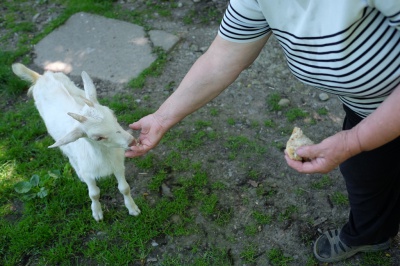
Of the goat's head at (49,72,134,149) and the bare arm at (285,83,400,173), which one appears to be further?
the goat's head at (49,72,134,149)

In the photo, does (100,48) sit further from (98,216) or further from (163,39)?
(98,216)

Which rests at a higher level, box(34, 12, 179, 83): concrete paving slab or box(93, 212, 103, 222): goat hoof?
box(34, 12, 179, 83): concrete paving slab

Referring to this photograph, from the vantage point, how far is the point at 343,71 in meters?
1.56

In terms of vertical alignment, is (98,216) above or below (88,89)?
below

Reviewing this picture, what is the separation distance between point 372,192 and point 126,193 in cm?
171

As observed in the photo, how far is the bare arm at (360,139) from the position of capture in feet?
4.75

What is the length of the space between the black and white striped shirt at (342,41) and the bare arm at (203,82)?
0.29 metres

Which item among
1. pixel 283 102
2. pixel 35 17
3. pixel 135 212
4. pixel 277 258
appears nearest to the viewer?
pixel 277 258

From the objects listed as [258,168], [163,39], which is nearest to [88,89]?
[258,168]

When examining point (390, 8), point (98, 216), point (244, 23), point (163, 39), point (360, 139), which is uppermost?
point (390, 8)

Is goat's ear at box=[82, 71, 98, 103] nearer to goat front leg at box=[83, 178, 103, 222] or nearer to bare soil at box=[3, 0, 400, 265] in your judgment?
goat front leg at box=[83, 178, 103, 222]

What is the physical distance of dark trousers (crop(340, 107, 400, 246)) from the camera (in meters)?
2.02

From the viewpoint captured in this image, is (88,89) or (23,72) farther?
(23,72)

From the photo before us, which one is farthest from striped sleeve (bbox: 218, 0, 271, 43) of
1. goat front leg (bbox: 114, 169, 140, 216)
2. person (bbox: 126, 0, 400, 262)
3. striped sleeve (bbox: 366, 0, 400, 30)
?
goat front leg (bbox: 114, 169, 140, 216)
